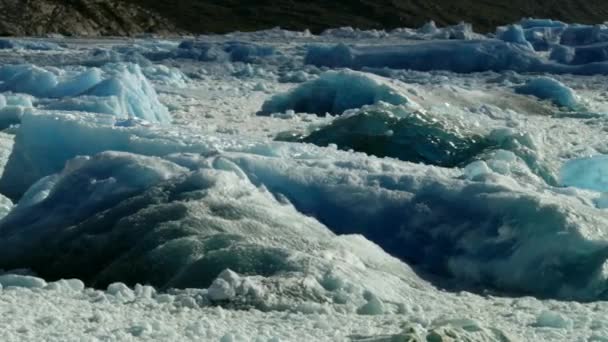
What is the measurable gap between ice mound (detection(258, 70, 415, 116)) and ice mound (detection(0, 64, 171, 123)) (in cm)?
121

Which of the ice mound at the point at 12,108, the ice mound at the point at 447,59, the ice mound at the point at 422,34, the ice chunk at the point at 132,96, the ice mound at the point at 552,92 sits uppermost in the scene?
the ice chunk at the point at 132,96

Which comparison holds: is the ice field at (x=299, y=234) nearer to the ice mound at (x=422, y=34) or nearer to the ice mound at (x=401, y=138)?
the ice mound at (x=401, y=138)

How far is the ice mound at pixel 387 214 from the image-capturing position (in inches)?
194

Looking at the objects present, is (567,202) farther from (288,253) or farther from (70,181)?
(70,181)

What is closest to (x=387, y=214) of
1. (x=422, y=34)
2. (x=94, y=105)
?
(x=94, y=105)

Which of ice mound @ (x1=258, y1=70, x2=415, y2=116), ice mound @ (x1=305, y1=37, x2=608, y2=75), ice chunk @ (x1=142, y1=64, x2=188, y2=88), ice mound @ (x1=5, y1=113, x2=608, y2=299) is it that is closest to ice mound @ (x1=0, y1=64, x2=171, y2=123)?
ice chunk @ (x1=142, y1=64, x2=188, y2=88)

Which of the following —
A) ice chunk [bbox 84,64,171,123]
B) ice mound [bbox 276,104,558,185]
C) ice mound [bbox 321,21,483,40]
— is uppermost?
ice mound [bbox 276,104,558,185]

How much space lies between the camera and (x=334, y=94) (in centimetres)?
1096

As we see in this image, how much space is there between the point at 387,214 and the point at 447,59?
11.1m

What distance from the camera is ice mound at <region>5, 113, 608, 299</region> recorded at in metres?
4.94

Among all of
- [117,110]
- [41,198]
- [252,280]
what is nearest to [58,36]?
[117,110]

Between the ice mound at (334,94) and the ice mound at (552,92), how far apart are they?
244cm

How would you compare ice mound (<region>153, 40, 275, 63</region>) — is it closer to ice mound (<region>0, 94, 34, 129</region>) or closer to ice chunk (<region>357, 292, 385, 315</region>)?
ice mound (<region>0, 94, 34, 129</region>)

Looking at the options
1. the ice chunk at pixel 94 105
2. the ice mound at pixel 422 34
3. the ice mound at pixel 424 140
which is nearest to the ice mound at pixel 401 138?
the ice mound at pixel 424 140
